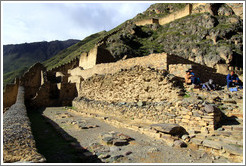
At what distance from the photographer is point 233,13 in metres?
47.5

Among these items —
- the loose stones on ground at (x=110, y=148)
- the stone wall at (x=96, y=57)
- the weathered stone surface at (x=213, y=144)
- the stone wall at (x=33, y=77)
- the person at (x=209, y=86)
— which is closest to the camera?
the loose stones on ground at (x=110, y=148)

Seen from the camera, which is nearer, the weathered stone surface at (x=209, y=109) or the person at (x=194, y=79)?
the weathered stone surface at (x=209, y=109)

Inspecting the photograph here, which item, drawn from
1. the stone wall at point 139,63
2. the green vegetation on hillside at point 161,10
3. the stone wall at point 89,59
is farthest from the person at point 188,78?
the green vegetation on hillside at point 161,10

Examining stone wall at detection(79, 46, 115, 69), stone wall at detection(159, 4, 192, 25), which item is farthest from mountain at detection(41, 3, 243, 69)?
stone wall at detection(79, 46, 115, 69)

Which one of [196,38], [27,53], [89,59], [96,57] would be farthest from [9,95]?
[27,53]

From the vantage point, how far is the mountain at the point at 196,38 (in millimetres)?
36134

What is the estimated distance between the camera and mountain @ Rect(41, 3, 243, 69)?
119 ft

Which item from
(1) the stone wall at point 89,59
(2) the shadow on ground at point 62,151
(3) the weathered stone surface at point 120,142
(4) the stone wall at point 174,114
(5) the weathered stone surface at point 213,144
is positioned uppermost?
(1) the stone wall at point 89,59

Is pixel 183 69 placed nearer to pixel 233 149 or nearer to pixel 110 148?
pixel 233 149

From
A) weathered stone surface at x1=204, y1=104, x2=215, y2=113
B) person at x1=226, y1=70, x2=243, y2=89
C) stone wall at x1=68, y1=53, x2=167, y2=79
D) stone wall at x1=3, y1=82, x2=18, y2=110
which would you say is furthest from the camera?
stone wall at x1=3, y1=82, x2=18, y2=110

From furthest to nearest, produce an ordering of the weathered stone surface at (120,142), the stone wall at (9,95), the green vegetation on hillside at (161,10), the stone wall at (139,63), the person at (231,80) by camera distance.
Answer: the green vegetation on hillside at (161,10), the stone wall at (9,95), the stone wall at (139,63), the person at (231,80), the weathered stone surface at (120,142)

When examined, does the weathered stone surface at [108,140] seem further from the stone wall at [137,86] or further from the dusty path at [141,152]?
the stone wall at [137,86]

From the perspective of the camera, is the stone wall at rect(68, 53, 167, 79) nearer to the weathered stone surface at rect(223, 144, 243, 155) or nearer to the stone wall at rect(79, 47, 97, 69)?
the stone wall at rect(79, 47, 97, 69)

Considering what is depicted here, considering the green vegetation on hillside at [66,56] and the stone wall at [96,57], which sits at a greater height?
the green vegetation on hillside at [66,56]
